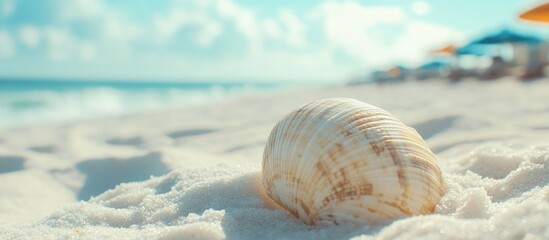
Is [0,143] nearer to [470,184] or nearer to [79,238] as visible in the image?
[79,238]

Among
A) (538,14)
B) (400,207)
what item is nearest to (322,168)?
(400,207)

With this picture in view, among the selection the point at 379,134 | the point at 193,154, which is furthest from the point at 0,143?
the point at 379,134

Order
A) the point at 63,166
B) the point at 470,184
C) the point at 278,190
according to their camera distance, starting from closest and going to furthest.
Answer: the point at 278,190
the point at 470,184
the point at 63,166

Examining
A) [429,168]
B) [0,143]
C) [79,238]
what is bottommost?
[429,168]

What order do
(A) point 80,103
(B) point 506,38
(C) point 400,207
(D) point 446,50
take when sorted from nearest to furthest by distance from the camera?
(C) point 400,207
(B) point 506,38
(A) point 80,103
(D) point 446,50

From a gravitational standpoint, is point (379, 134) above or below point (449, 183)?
above

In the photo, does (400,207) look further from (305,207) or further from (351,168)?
(305,207)

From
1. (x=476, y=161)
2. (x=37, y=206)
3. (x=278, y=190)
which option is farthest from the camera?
(x=37, y=206)

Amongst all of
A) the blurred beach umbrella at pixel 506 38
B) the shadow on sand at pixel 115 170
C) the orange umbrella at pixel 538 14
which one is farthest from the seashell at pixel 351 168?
the blurred beach umbrella at pixel 506 38
